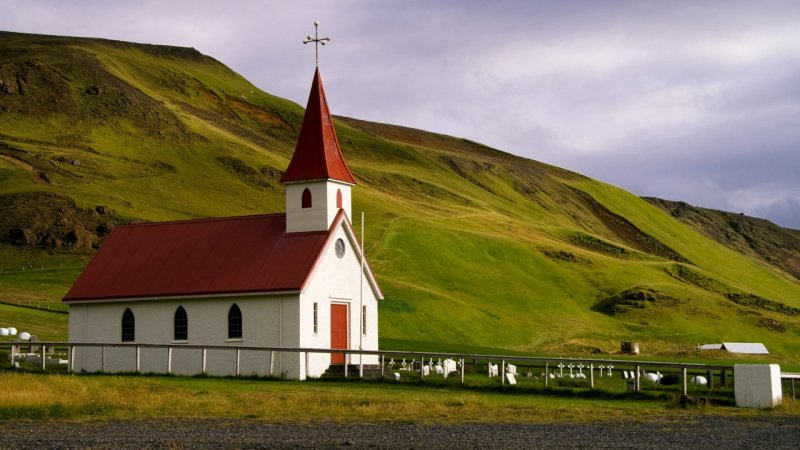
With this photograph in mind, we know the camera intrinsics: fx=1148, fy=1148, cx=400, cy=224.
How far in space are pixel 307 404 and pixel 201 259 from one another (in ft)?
70.6

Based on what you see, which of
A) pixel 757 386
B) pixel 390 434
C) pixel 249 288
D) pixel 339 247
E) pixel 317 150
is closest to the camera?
A: pixel 390 434

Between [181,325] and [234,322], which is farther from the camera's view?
[181,325]

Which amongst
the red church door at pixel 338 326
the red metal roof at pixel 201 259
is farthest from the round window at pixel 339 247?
the red church door at pixel 338 326

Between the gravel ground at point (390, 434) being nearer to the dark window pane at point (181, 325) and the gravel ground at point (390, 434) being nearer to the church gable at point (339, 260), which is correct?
the church gable at point (339, 260)

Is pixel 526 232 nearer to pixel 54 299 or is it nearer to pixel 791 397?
pixel 54 299

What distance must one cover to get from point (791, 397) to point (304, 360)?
19980 mm

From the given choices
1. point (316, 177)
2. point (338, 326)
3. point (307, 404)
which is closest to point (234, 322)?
point (338, 326)

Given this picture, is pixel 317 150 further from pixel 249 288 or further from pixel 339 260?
pixel 249 288

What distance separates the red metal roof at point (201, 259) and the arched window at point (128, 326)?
3.22 ft

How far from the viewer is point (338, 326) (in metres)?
51.6

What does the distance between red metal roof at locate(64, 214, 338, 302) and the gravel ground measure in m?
21.6

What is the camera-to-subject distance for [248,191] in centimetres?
13025

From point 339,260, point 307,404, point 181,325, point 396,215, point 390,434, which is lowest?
point 390,434

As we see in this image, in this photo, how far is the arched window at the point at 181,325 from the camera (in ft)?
168
